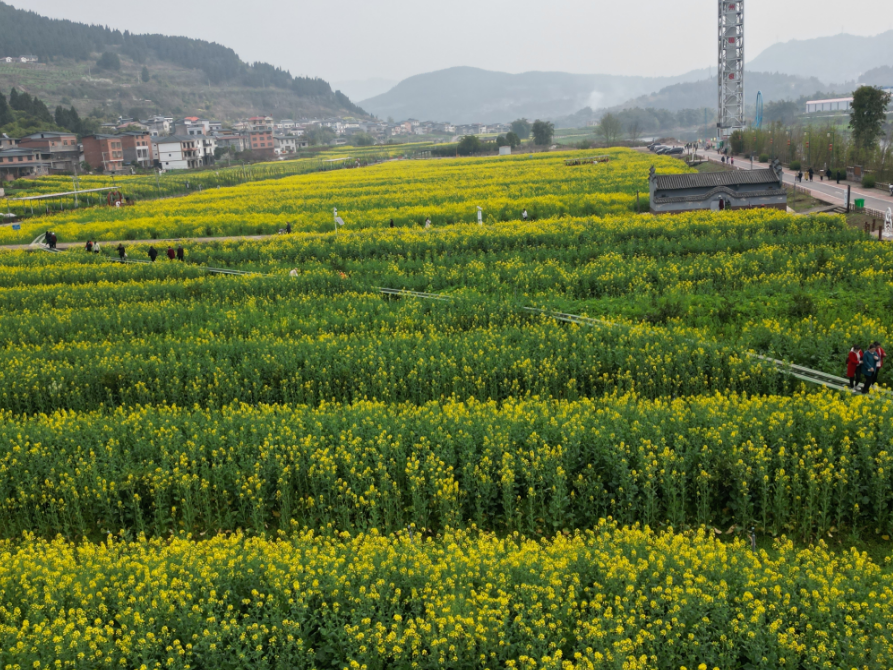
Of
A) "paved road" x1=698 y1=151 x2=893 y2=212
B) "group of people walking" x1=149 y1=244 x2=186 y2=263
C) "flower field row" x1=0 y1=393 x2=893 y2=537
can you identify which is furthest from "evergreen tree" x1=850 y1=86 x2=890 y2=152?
"flower field row" x1=0 y1=393 x2=893 y2=537

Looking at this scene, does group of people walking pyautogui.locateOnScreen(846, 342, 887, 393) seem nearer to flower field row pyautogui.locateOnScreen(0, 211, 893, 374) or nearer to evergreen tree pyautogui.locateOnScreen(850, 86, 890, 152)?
flower field row pyautogui.locateOnScreen(0, 211, 893, 374)

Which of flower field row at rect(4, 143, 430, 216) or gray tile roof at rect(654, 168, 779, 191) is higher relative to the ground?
flower field row at rect(4, 143, 430, 216)

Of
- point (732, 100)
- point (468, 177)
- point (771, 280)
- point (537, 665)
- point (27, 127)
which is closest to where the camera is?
point (537, 665)

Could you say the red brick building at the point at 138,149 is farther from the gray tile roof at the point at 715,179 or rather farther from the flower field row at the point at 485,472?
the flower field row at the point at 485,472

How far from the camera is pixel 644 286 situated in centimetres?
2427

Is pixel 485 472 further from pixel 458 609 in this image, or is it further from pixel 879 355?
pixel 879 355

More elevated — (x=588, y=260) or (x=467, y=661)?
(x=588, y=260)

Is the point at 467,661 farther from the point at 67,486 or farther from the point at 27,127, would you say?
the point at 27,127

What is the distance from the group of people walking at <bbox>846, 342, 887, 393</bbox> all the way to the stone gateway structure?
2622cm

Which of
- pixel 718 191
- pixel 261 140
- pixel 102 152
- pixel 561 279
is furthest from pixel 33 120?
pixel 561 279

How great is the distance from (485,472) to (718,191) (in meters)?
33.9

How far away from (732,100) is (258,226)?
100m

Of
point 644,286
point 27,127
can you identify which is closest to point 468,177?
point 644,286

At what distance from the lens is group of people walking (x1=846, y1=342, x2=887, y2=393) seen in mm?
15031
